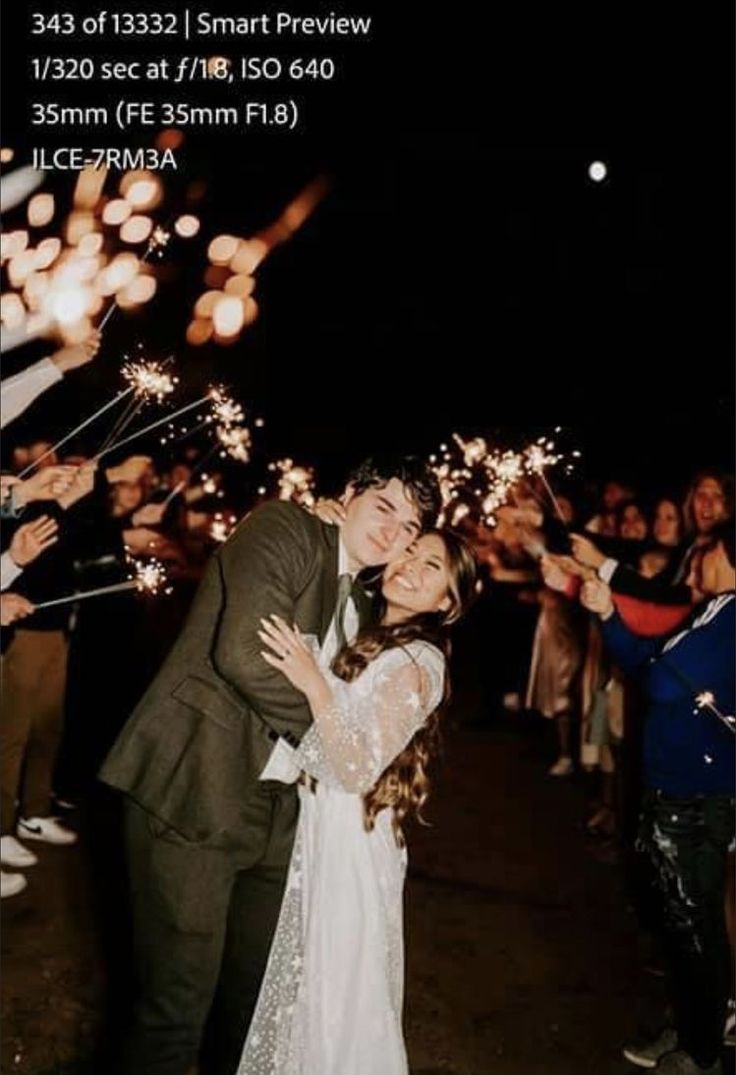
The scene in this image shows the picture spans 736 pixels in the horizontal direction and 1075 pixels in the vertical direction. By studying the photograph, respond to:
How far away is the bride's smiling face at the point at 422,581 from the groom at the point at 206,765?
271mm

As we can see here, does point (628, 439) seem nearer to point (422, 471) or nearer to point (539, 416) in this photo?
point (539, 416)

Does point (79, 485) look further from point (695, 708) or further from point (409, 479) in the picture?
point (695, 708)

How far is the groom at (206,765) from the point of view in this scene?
3.22 metres

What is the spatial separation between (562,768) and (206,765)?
575 centimetres

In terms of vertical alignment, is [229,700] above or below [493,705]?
above

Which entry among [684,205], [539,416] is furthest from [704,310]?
[539,416]

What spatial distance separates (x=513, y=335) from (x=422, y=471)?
67.2ft

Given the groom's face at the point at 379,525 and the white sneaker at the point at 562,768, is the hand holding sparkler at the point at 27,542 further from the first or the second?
the white sneaker at the point at 562,768

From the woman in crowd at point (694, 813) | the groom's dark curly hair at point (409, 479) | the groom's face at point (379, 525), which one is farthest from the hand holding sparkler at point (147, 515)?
the woman in crowd at point (694, 813)

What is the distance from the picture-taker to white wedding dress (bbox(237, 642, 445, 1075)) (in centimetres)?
331

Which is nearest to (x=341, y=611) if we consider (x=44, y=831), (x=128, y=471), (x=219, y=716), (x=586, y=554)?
(x=219, y=716)

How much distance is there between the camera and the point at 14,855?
6023 mm

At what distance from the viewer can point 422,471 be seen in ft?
12.4

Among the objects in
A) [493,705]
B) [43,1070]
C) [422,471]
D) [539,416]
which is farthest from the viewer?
[539,416]
